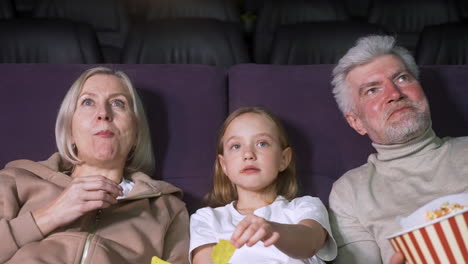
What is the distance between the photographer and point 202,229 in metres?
1.26

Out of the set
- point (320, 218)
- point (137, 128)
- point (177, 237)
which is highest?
point (137, 128)

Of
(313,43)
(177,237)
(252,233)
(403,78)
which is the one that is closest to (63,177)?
(177,237)

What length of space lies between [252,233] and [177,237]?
0.51 meters

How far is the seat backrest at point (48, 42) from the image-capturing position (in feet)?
7.01

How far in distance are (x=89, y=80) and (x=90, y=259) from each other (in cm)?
50

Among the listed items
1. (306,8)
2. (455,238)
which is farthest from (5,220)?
(306,8)

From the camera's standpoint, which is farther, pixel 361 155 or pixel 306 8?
pixel 306 8

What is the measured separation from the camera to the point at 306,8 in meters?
2.84

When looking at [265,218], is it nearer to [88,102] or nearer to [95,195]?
[95,195]

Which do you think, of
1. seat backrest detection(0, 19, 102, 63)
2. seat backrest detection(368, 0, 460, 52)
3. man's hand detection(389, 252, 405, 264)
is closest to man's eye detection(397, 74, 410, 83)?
man's hand detection(389, 252, 405, 264)

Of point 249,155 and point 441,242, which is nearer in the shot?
point 441,242

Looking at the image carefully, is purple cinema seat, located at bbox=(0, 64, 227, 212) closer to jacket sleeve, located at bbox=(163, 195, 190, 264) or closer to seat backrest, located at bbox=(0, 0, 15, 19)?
jacket sleeve, located at bbox=(163, 195, 190, 264)

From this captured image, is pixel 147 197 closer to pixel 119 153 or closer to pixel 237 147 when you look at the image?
pixel 119 153

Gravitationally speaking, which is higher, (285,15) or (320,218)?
(285,15)
